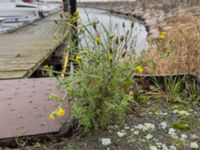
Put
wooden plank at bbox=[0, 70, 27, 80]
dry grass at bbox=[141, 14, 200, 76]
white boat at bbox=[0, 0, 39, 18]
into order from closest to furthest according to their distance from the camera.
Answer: dry grass at bbox=[141, 14, 200, 76], wooden plank at bbox=[0, 70, 27, 80], white boat at bbox=[0, 0, 39, 18]

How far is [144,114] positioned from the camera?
1883 millimetres

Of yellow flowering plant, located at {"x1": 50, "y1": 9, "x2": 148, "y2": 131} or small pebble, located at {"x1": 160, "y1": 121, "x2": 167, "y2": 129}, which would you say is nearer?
yellow flowering plant, located at {"x1": 50, "y1": 9, "x2": 148, "y2": 131}

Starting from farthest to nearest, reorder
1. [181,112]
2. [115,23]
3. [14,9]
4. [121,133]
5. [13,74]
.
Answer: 1. [14,9]
2. [13,74]
3. [115,23]
4. [181,112]
5. [121,133]

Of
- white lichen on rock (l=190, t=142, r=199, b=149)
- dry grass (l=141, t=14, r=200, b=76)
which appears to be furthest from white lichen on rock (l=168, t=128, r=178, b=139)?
dry grass (l=141, t=14, r=200, b=76)

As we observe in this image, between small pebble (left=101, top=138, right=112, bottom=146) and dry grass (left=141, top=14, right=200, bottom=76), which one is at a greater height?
dry grass (left=141, top=14, right=200, bottom=76)

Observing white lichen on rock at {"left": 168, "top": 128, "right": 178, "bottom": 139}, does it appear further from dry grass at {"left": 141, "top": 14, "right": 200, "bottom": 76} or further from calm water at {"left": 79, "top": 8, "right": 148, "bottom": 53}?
dry grass at {"left": 141, "top": 14, "right": 200, "bottom": 76}

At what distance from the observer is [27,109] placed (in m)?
1.97

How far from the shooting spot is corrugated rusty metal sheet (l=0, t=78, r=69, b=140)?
5.56 feet

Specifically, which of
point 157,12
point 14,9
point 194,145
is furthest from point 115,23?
point 157,12

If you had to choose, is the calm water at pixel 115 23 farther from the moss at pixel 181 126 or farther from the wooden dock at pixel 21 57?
the moss at pixel 181 126

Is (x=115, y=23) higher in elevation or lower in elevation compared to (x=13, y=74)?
higher

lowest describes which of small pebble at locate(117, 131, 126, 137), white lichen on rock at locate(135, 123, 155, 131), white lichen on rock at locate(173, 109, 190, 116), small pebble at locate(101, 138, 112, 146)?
small pebble at locate(101, 138, 112, 146)

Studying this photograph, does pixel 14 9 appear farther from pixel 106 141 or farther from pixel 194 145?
pixel 194 145

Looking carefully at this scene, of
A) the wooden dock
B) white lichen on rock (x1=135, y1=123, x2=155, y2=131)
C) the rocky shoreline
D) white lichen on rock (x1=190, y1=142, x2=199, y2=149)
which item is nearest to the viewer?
white lichen on rock (x1=190, y1=142, x2=199, y2=149)
